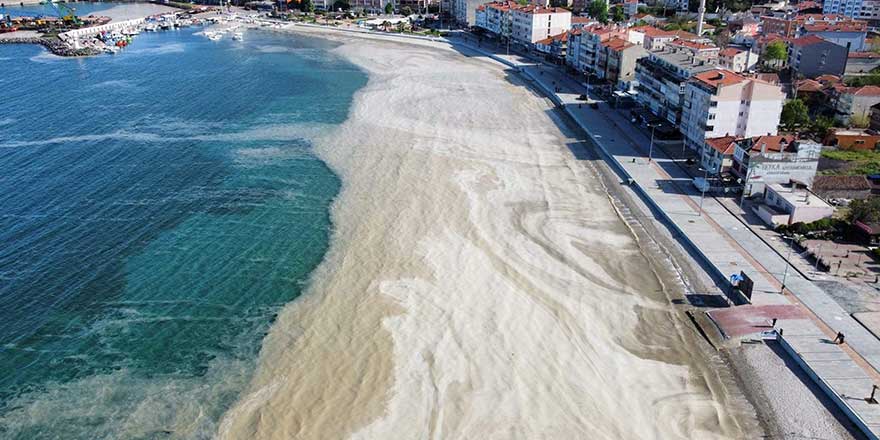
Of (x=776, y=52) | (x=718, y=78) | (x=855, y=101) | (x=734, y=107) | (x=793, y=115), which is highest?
(x=776, y=52)

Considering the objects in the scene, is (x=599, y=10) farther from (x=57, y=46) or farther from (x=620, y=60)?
(x=57, y=46)

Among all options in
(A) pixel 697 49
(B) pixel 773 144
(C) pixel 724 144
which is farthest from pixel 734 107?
(A) pixel 697 49

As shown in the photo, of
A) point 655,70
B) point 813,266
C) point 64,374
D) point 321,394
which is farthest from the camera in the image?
point 655,70

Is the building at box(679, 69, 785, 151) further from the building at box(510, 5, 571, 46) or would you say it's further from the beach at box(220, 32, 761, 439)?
the building at box(510, 5, 571, 46)

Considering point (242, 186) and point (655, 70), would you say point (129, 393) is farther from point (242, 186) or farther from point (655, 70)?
point (655, 70)

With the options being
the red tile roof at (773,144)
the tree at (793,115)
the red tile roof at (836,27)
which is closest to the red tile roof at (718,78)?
the red tile roof at (773,144)

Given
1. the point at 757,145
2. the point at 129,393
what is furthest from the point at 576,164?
the point at 129,393
